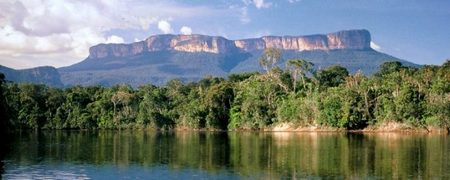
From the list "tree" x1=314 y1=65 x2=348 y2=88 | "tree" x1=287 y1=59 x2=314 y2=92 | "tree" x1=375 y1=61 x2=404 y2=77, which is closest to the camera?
"tree" x1=287 y1=59 x2=314 y2=92

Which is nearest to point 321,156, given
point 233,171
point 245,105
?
point 233,171

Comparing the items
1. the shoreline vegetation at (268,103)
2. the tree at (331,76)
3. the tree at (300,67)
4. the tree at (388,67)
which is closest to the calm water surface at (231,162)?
the shoreline vegetation at (268,103)

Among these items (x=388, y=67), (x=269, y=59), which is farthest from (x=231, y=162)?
(x=388, y=67)

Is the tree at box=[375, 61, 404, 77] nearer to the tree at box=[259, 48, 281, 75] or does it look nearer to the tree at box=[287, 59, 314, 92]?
the tree at box=[287, 59, 314, 92]

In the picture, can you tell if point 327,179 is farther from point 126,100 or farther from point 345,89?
point 126,100

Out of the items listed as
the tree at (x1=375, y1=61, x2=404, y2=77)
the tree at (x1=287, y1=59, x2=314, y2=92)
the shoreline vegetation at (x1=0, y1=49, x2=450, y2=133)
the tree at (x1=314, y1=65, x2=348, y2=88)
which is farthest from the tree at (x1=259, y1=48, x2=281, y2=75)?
the tree at (x1=375, y1=61, x2=404, y2=77)

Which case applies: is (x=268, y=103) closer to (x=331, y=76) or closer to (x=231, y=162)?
(x=331, y=76)

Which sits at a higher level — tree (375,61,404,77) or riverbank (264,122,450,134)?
tree (375,61,404,77)

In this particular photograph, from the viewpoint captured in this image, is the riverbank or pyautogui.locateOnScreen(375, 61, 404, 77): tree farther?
pyautogui.locateOnScreen(375, 61, 404, 77): tree

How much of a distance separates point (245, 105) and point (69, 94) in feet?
141

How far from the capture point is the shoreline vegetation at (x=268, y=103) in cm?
10894

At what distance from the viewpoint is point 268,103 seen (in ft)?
415

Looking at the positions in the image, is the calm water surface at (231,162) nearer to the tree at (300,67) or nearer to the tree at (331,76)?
the tree at (300,67)

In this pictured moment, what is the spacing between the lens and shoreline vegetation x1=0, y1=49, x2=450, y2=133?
10894cm
